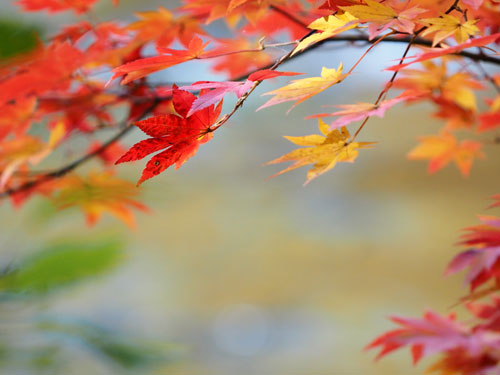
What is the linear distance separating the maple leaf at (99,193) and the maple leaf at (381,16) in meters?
0.48

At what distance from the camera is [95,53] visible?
63 cm

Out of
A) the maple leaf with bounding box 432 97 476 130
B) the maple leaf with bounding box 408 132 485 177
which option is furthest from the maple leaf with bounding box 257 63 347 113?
the maple leaf with bounding box 408 132 485 177

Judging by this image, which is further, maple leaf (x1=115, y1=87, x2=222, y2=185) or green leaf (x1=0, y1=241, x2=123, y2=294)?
green leaf (x1=0, y1=241, x2=123, y2=294)

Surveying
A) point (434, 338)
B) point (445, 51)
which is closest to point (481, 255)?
point (434, 338)

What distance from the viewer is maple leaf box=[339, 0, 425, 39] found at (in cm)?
36

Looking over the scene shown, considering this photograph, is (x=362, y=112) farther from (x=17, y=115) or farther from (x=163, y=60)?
(x=17, y=115)

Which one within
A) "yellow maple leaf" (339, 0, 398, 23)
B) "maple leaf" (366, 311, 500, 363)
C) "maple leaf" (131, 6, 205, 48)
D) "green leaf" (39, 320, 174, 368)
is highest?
"maple leaf" (131, 6, 205, 48)

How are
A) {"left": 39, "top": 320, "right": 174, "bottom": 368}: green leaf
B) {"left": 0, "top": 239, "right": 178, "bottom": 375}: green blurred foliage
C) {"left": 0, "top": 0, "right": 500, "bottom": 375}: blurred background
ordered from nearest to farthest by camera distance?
{"left": 0, "top": 239, "right": 178, "bottom": 375}: green blurred foliage < {"left": 39, "top": 320, "right": 174, "bottom": 368}: green leaf < {"left": 0, "top": 0, "right": 500, "bottom": 375}: blurred background

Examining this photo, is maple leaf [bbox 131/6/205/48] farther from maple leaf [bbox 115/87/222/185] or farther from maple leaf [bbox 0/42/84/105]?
A: maple leaf [bbox 115/87/222/185]

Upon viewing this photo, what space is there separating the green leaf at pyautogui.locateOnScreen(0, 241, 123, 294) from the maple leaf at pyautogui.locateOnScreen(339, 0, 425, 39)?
0.54m

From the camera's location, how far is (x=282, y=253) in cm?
281

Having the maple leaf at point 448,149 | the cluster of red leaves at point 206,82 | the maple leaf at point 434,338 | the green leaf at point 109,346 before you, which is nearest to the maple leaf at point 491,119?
the cluster of red leaves at point 206,82

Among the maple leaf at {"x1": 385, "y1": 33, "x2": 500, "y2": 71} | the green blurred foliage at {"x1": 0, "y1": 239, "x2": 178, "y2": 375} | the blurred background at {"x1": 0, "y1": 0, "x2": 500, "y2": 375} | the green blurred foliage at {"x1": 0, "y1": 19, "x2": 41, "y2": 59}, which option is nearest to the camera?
the maple leaf at {"x1": 385, "y1": 33, "x2": 500, "y2": 71}

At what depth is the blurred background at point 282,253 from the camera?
2400 millimetres
